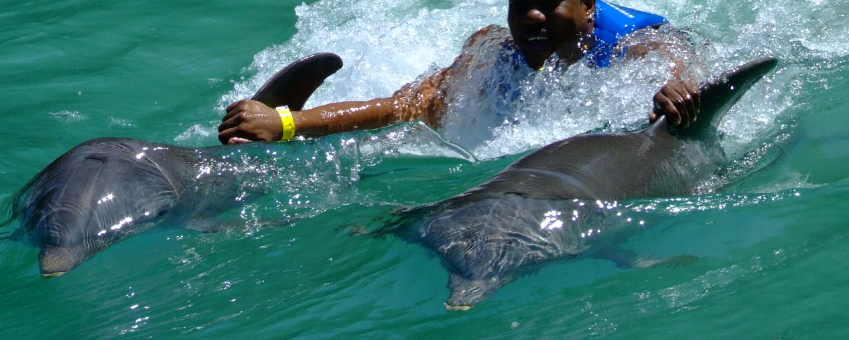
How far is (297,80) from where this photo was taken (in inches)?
239

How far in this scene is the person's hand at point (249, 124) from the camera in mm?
5844

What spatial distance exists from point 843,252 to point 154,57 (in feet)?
22.1

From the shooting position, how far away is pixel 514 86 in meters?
6.76

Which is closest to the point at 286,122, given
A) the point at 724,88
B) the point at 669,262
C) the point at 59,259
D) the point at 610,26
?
the point at 59,259

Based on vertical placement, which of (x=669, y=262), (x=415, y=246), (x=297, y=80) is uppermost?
(x=297, y=80)

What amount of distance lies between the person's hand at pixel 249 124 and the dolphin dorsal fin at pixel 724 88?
2444mm

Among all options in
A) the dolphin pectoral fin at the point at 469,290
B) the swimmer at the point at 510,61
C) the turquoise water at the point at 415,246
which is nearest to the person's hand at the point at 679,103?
the turquoise water at the point at 415,246

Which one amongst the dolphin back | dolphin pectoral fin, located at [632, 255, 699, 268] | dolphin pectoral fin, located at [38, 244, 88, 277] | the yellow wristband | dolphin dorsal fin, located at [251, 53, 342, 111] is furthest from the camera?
the yellow wristband

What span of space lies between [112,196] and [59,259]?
518mm

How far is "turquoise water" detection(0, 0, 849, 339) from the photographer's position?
3.92m

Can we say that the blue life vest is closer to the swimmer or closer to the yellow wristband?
the swimmer

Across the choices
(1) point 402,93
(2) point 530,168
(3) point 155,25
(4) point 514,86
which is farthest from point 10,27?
(2) point 530,168

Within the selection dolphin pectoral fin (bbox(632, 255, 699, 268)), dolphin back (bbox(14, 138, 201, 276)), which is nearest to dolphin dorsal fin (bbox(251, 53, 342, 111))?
dolphin back (bbox(14, 138, 201, 276))

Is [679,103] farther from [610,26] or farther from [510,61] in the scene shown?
[510,61]
